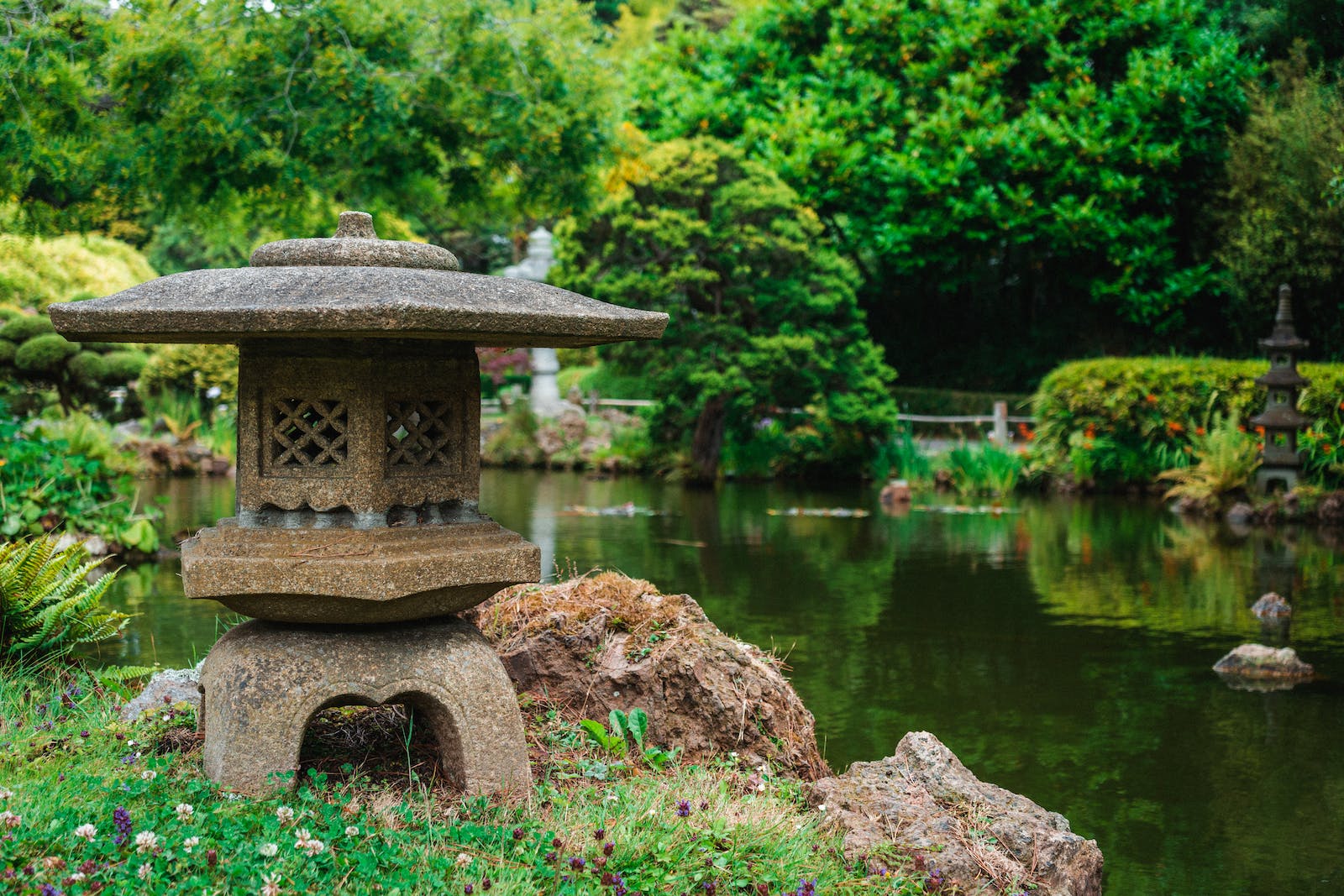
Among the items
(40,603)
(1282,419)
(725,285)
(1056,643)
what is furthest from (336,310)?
(725,285)

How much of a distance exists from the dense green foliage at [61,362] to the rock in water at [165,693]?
13.1 m

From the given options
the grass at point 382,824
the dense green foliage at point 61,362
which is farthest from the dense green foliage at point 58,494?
the dense green foliage at point 61,362

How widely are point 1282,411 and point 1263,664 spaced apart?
7751 millimetres

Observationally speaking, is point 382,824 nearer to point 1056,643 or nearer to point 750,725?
point 750,725

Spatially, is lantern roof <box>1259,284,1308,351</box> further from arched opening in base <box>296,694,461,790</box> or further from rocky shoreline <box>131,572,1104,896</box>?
arched opening in base <box>296,694,461,790</box>

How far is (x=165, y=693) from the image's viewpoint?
16.6ft

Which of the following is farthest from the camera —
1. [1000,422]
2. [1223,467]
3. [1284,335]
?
[1000,422]

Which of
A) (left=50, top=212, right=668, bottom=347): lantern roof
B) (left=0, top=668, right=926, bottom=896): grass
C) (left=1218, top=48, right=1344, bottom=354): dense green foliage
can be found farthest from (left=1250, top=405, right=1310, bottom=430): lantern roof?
(left=50, top=212, right=668, bottom=347): lantern roof

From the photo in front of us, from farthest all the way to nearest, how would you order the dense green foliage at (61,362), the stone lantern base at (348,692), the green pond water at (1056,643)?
the dense green foliage at (61,362) → the green pond water at (1056,643) → the stone lantern base at (348,692)

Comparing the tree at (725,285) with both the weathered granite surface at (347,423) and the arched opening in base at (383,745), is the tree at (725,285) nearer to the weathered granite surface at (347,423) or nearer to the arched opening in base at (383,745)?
the arched opening in base at (383,745)

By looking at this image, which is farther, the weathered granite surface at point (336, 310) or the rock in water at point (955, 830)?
the rock in water at point (955, 830)

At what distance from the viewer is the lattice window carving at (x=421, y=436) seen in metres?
4.13

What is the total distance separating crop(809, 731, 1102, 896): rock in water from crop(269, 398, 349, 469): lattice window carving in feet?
6.58

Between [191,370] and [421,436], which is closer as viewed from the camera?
[421,436]
